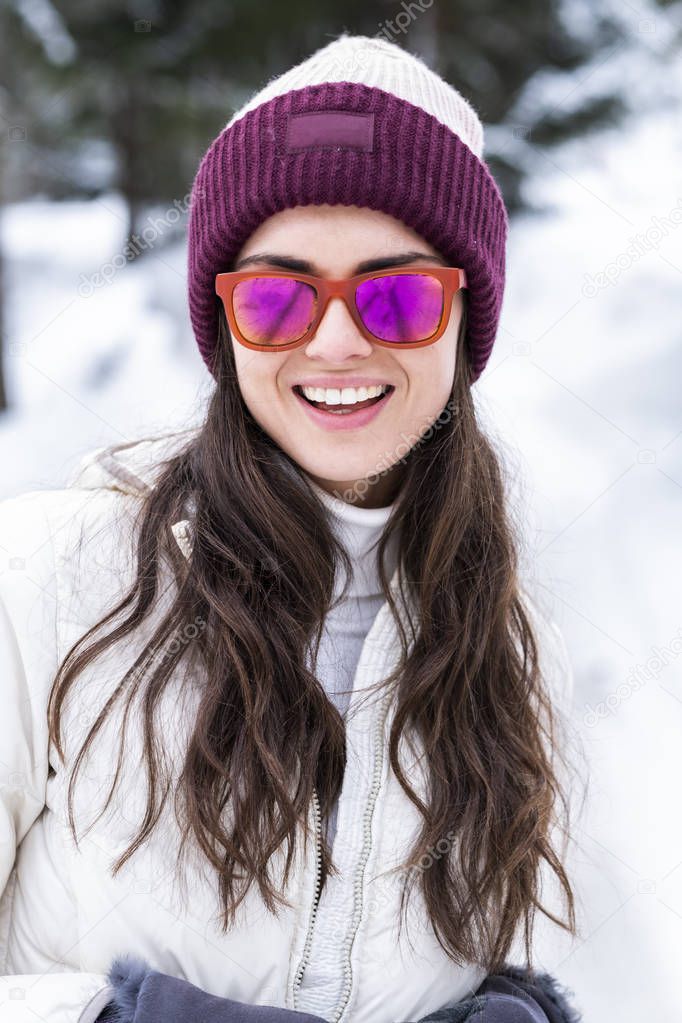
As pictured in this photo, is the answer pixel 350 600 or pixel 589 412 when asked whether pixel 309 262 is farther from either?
pixel 589 412

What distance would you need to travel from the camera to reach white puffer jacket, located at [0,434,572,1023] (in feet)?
4.33

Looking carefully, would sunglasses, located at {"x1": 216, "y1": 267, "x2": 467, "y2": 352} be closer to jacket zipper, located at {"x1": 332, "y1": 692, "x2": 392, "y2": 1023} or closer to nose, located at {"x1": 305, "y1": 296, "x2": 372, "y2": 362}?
nose, located at {"x1": 305, "y1": 296, "x2": 372, "y2": 362}

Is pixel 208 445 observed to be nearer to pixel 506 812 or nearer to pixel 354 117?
pixel 354 117

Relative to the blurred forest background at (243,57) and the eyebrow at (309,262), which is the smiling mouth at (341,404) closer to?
the eyebrow at (309,262)

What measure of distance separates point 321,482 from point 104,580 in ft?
1.23

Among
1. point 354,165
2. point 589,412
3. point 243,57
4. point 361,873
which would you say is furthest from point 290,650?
point 243,57

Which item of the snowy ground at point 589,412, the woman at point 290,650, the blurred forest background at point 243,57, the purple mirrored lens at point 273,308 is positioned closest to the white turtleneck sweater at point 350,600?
the woman at point 290,650

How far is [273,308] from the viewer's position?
4.42 ft

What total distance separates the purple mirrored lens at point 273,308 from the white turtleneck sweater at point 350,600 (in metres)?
0.27

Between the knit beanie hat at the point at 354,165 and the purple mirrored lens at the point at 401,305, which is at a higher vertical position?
the knit beanie hat at the point at 354,165

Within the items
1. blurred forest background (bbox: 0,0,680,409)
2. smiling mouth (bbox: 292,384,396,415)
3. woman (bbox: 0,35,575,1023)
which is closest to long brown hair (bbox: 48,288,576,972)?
woman (bbox: 0,35,575,1023)

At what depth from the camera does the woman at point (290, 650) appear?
1.34 metres

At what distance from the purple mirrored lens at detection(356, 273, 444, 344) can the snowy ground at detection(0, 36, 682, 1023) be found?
48 centimetres

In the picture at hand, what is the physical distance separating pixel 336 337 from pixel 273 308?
10cm
